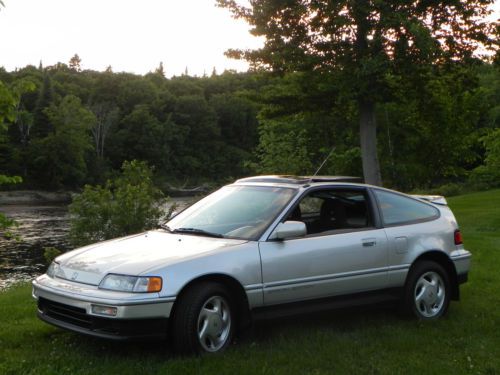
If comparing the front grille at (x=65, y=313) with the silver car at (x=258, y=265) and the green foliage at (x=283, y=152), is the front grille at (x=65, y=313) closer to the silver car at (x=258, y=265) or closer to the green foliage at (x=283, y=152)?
the silver car at (x=258, y=265)

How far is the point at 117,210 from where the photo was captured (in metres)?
→ 20.7

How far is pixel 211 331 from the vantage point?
5875 mm

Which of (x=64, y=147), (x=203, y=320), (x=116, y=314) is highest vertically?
(x=64, y=147)

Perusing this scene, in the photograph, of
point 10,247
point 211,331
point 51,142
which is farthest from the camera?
point 51,142

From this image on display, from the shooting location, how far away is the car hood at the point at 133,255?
5789 millimetres

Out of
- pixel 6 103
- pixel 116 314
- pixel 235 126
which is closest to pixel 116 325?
pixel 116 314

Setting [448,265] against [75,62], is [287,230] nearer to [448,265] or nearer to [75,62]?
[448,265]

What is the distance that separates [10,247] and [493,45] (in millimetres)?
21243

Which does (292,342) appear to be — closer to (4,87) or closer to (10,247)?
(4,87)

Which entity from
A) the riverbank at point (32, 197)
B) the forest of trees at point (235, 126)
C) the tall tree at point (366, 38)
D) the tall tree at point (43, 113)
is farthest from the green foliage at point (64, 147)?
the tall tree at point (366, 38)

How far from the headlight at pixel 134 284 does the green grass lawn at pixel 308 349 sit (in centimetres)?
58

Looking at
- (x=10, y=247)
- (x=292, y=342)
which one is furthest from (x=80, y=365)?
(x=10, y=247)

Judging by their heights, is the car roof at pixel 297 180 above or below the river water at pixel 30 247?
above

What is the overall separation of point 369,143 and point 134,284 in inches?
593
